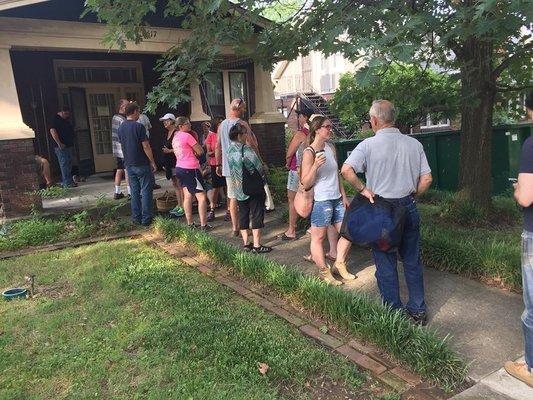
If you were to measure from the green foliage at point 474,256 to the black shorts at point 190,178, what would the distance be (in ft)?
10.6

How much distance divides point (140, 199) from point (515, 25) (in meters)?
5.91

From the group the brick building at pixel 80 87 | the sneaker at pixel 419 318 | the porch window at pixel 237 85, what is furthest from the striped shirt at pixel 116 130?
the sneaker at pixel 419 318

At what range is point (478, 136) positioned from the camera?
6984 millimetres

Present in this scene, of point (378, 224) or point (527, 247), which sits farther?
point (378, 224)

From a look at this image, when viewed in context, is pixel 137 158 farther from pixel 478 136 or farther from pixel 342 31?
pixel 478 136

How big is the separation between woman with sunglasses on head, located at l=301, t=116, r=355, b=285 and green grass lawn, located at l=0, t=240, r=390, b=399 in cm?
97

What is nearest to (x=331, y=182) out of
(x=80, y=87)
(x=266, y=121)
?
(x=266, y=121)

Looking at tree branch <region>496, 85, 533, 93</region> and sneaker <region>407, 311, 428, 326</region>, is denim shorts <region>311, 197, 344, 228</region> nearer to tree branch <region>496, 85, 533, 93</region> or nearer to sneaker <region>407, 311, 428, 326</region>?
sneaker <region>407, 311, 428, 326</region>

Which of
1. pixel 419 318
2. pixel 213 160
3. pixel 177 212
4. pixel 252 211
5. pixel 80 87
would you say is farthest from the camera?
pixel 80 87

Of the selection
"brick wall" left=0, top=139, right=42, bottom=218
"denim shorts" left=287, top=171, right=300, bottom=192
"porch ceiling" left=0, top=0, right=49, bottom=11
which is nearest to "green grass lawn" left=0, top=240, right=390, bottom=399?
"denim shorts" left=287, top=171, right=300, bottom=192

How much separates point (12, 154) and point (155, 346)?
521 cm

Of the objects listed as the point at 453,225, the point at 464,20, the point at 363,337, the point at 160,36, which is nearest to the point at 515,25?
the point at 464,20

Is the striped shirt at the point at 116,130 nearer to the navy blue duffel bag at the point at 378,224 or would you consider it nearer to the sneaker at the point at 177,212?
the sneaker at the point at 177,212

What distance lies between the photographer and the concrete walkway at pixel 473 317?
122 inches
